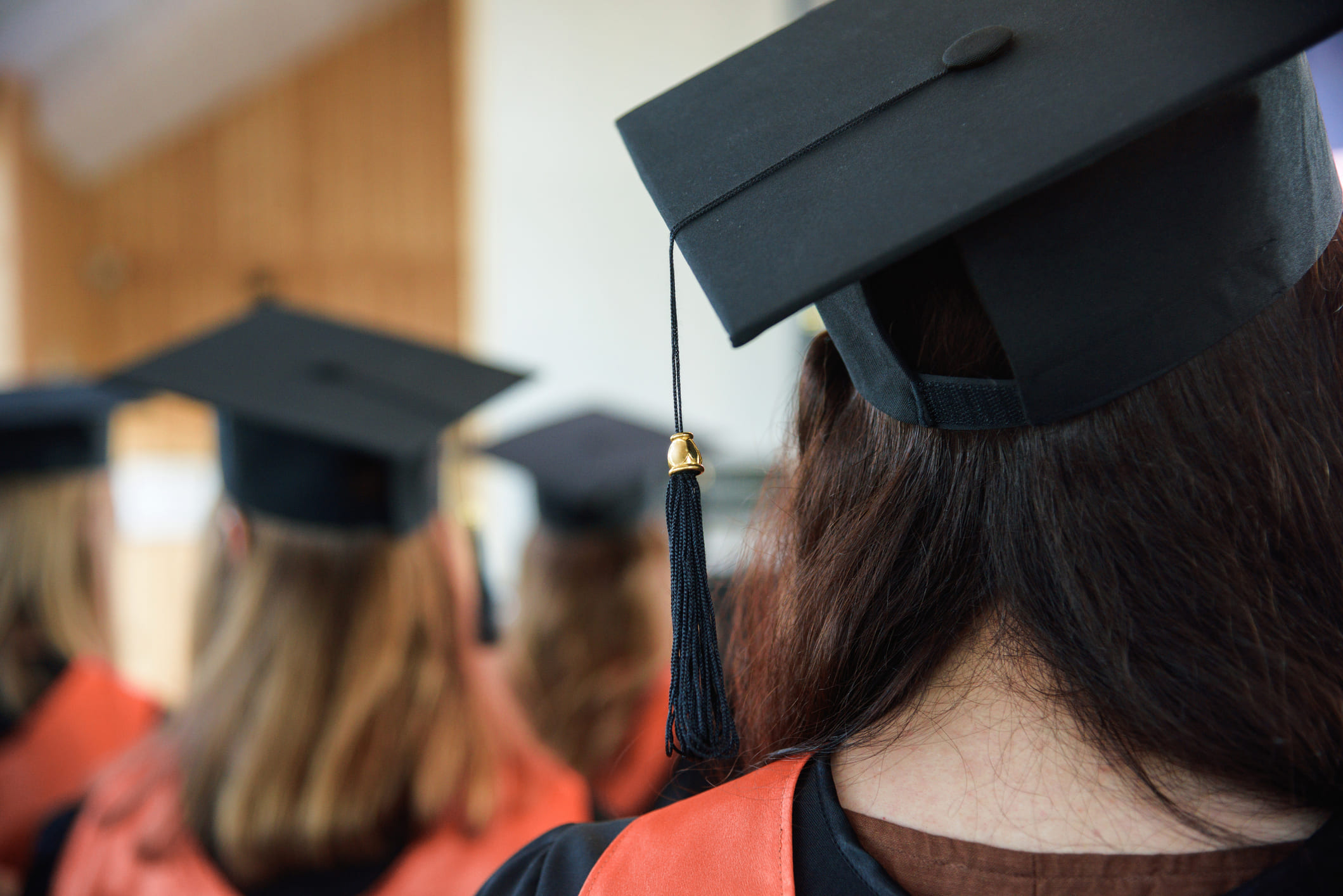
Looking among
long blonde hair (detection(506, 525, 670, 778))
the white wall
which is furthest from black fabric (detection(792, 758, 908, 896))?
the white wall

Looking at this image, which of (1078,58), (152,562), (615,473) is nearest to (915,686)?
(1078,58)

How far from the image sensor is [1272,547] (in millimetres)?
539

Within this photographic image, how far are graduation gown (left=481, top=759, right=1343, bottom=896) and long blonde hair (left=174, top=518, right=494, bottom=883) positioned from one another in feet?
2.06

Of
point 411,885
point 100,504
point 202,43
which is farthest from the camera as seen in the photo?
point 202,43

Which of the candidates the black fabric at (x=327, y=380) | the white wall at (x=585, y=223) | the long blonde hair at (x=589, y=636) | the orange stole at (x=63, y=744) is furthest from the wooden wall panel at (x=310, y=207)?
the black fabric at (x=327, y=380)

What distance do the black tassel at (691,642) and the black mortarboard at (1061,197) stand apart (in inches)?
5.9

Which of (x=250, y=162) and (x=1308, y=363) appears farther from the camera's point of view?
(x=250, y=162)

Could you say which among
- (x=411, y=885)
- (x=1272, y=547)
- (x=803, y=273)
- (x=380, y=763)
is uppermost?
(x=803, y=273)

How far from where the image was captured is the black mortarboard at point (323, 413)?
138 cm

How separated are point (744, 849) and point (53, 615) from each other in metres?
1.75

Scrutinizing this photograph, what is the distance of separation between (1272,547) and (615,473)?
1.59 meters

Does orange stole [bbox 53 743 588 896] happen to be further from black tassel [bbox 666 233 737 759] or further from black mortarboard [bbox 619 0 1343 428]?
black mortarboard [bbox 619 0 1343 428]

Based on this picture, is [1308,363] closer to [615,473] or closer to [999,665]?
[999,665]

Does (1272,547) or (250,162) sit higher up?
(250,162)
